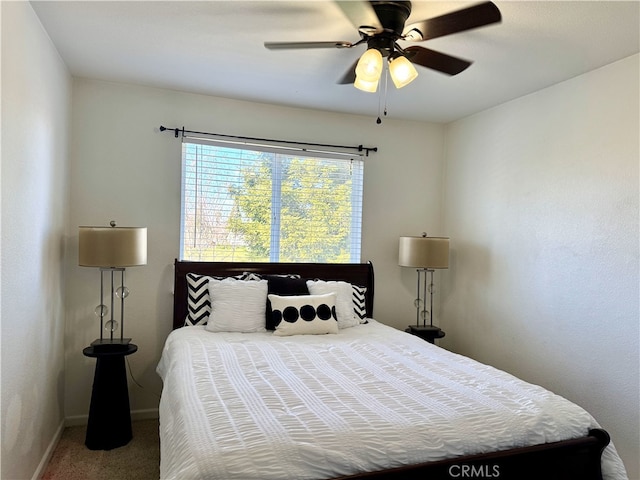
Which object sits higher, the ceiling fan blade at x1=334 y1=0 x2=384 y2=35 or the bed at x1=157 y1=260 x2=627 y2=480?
the ceiling fan blade at x1=334 y1=0 x2=384 y2=35

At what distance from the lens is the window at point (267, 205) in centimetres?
356

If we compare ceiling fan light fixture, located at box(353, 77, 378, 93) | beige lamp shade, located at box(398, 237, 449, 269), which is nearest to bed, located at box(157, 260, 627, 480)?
beige lamp shade, located at box(398, 237, 449, 269)

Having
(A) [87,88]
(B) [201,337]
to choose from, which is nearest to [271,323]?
(B) [201,337]

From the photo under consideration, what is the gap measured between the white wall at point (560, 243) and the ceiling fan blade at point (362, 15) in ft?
5.34

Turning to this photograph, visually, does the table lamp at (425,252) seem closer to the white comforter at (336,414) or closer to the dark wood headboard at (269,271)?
the dark wood headboard at (269,271)

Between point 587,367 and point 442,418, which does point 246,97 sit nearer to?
point 442,418

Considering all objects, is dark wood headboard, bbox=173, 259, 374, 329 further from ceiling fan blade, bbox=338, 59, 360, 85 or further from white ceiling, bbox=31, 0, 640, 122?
ceiling fan blade, bbox=338, 59, 360, 85

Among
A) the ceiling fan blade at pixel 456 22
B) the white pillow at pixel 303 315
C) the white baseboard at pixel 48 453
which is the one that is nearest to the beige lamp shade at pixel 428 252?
the white pillow at pixel 303 315

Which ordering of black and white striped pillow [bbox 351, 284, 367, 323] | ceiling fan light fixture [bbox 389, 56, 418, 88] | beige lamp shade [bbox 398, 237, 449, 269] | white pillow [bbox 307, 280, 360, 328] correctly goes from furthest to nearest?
beige lamp shade [bbox 398, 237, 449, 269], black and white striped pillow [bbox 351, 284, 367, 323], white pillow [bbox 307, 280, 360, 328], ceiling fan light fixture [bbox 389, 56, 418, 88]

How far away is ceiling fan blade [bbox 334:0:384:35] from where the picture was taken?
1.99 m

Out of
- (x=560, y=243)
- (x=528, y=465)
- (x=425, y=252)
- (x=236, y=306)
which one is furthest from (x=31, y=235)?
(x=560, y=243)
